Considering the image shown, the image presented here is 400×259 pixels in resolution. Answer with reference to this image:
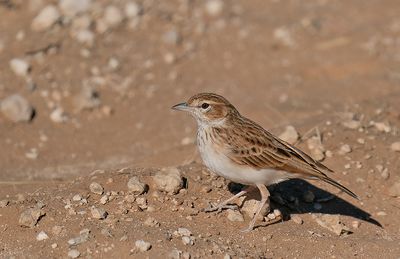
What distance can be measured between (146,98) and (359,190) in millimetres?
4508

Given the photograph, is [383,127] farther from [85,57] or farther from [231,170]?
[85,57]

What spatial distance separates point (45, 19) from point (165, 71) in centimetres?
220

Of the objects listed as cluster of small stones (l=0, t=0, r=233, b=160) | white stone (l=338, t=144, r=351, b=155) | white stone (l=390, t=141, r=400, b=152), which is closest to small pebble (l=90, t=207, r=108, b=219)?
white stone (l=338, t=144, r=351, b=155)

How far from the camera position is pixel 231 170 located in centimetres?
673

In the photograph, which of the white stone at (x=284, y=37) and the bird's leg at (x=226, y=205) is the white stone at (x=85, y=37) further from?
the bird's leg at (x=226, y=205)

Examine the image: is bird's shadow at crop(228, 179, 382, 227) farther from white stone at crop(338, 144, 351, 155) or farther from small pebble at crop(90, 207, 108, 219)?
small pebble at crop(90, 207, 108, 219)

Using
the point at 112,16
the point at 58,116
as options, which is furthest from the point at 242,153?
the point at 112,16

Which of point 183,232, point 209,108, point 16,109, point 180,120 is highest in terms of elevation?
point 209,108

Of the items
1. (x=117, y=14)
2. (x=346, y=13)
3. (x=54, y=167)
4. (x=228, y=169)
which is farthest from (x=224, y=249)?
(x=346, y=13)

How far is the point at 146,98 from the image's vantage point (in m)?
11.5

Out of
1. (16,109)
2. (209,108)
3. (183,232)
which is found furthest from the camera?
(16,109)

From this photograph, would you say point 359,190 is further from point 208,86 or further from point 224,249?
point 208,86

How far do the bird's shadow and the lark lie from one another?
48cm

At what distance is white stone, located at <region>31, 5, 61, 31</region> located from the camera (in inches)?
480
